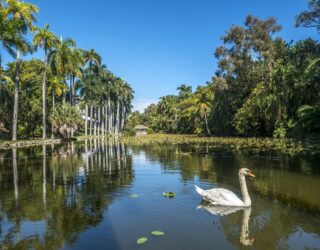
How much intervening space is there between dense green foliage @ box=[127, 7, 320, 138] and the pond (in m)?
24.7

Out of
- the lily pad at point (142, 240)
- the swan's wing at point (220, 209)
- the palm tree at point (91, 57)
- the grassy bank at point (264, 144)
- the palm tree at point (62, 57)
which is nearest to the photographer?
the lily pad at point (142, 240)

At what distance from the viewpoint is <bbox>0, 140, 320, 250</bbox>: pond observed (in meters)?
7.15

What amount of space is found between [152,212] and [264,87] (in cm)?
4263

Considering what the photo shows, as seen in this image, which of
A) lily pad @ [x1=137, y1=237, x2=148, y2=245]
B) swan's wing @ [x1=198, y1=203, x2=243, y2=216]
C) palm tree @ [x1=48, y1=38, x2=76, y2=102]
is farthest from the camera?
palm tree @ [x1=48, y1=38, x2=76, y2=102]

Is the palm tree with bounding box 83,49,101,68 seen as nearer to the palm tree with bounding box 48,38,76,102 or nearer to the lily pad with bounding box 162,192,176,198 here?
the palm tree with bounding box 48,38,76,102

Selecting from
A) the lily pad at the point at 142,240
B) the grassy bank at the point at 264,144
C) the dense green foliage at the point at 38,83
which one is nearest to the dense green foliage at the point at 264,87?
the grassy bank at the point at 264,144

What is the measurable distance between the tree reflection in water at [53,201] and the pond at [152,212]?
0.08 feet

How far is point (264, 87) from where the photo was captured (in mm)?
48500

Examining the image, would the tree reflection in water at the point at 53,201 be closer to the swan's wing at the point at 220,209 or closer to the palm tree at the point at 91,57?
the swan's wing at the point at 220,209

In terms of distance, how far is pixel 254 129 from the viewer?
5241 cm

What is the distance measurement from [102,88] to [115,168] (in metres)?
61.0

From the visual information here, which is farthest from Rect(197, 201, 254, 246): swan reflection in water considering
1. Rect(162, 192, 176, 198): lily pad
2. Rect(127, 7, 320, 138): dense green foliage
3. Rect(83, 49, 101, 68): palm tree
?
Rect(83, 49, 101, 68): palm tree

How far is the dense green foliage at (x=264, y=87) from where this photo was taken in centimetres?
4059

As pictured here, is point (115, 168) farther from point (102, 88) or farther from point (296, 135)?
point (102, 88)
